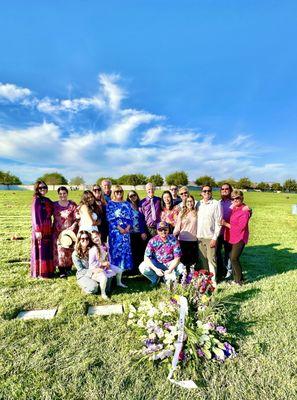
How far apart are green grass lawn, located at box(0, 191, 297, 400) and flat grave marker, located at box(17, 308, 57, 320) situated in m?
0.10

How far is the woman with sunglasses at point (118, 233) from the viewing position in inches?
219

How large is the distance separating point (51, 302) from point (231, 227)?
350cm

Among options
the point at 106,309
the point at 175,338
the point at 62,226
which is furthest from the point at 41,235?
the point at 175,338

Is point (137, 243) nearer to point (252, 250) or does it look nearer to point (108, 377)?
point (108, 377)

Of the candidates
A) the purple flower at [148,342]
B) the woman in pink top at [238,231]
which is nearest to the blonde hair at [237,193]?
the woman in pink top at [238,231]

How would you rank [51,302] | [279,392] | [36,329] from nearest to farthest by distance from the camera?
[279,392] → [36,329] → [51,302]

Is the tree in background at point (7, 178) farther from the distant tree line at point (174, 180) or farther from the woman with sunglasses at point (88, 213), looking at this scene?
the woman with sunglasses at point (88, 213)

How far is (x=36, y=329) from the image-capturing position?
3666 millimetres

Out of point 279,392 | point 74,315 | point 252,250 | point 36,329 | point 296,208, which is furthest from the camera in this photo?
point 296,208

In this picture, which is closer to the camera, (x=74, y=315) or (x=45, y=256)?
(x=74, y=315)

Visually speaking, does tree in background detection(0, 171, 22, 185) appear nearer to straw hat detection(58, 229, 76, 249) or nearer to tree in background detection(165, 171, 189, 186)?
tree in background detection(165, 171, 189, 186)

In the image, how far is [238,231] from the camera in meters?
5.50

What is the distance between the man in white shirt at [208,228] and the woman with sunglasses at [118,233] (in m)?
1.39

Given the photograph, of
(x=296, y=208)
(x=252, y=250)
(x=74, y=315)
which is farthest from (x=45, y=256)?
(x=296, y=208)
